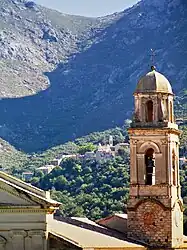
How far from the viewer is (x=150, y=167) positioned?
203 feet

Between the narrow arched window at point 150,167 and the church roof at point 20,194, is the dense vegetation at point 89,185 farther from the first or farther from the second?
the church roof at point 20,194

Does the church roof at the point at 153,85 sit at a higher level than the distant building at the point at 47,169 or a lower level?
lower

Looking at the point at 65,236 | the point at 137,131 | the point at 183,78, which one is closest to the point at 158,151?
the point at 137,131

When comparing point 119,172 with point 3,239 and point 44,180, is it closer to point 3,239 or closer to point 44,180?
point 44,180

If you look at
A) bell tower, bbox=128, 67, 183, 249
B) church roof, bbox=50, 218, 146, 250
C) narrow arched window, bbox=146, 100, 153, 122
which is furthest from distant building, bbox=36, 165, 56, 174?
church roof, bbox=50, 218, 146, 250

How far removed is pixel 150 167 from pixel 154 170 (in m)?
0.32

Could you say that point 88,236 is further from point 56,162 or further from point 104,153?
point 56,162

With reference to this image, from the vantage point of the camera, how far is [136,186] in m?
61.3

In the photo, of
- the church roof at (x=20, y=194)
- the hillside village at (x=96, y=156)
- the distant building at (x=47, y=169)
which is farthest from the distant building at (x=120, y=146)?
the church roof at (x=20, y=194)

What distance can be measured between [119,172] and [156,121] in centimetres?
7830

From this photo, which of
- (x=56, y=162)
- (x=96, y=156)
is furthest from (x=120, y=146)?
(x=56, y=162)

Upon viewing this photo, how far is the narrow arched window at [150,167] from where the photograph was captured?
2425 inches

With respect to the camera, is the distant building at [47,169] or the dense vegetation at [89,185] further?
the distant building at [47,169]

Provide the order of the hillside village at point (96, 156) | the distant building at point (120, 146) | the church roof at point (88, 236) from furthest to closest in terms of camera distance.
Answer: the distant building at point (120, 146)
the hillside village at point (96, 156)
the church roof at point (88, 236)
